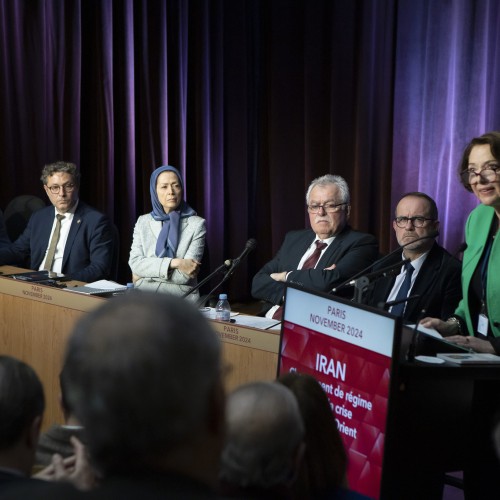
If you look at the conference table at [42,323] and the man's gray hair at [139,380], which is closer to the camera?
the man's gray hair at [139,380]

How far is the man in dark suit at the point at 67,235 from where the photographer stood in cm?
483

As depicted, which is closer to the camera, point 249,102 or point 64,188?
point 64,188

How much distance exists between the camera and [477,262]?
279 centimetres

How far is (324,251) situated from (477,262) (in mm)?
1237

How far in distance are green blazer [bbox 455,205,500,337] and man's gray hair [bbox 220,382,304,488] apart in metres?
1.60

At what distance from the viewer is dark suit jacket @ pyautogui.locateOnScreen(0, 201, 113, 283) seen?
15.7 feet

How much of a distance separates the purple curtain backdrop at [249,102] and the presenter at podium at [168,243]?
1928mm

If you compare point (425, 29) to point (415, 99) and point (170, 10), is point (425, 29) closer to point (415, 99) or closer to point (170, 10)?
point (415, 99)

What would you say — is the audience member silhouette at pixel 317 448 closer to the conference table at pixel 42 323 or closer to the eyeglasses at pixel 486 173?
the eyeglasses at pixel 486 173

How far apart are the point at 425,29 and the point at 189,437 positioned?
6.17 m

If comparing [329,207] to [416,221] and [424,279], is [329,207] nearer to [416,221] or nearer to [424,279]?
[416,221]

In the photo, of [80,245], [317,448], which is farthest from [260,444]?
[80,245]

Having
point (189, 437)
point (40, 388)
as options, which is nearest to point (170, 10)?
point (40, 388)

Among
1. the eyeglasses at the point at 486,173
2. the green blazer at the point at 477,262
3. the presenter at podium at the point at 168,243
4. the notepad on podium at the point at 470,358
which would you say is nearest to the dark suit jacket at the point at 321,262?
the presenter at podium at the point at 168,243
